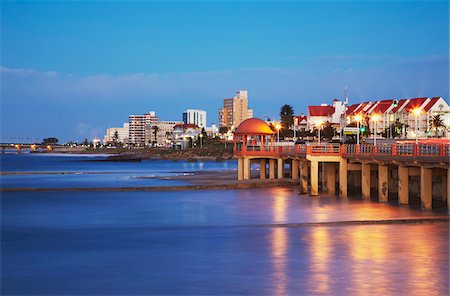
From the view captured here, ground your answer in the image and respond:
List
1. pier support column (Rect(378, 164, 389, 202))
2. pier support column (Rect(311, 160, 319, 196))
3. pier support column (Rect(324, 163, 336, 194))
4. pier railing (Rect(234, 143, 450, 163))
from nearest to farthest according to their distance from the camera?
pier railing (Rect(234, 143, 450, 163)), pier support column (Rect(378, 164, 389, 202)), pier support column (Rect(311, 160, 319, 196)), pier support column (Rect(324, 163, 336, 194))

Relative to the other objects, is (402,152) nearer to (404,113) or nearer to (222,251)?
(222,251)

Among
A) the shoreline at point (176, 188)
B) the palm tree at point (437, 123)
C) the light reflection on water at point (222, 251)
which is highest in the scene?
the palm tree at point (437, 123)

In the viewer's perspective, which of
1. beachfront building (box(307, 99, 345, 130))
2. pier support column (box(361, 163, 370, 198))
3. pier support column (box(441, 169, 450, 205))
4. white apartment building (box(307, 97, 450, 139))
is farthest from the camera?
beachfront building (box(307, 99, 345, 130))

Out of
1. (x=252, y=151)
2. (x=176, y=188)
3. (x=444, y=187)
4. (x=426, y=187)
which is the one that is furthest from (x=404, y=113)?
(x=426, y=187)

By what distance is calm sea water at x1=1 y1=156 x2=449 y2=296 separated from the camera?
19.3 m

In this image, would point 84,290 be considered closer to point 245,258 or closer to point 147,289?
point 147,289

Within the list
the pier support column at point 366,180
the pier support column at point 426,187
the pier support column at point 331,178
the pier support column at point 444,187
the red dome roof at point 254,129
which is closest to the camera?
the pier support column at point 426,187

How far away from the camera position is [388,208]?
118 feet

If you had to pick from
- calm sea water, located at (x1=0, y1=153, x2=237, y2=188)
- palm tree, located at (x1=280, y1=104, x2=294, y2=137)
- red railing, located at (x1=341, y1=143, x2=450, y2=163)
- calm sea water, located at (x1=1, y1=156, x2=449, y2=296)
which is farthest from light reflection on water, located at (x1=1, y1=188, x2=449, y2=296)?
palm tree, located at (x1=280, y1=104, x2=294, y2=137)

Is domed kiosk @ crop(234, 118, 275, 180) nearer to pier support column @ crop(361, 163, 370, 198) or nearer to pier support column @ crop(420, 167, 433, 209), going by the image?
pier support column @ crop(361, 163, 370, 198)

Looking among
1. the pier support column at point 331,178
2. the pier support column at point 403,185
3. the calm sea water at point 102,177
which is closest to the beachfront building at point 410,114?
the calm sea water at point 102,177

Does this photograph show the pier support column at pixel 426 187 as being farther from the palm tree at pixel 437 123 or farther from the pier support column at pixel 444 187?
the palm tree at pixel 437 123

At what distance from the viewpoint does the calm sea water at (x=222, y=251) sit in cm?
1933

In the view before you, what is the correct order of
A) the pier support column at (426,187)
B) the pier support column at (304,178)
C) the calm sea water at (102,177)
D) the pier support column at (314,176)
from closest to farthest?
the pier support column at (426,187) < the pier support column at (314,176) < the pier support column at (304,178) < the calm sea water at (102,177)
